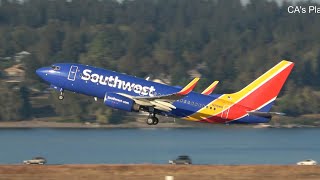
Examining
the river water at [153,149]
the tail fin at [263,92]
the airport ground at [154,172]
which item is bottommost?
the airport ground at [154,172]

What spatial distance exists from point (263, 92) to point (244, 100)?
7.92 feet

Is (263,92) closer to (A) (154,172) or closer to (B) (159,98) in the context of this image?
(B) (159,98)

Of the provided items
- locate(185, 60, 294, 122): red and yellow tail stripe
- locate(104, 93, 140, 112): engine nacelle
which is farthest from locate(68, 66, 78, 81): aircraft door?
locate(185, 60, 294, 122): red and yellow tail stripe

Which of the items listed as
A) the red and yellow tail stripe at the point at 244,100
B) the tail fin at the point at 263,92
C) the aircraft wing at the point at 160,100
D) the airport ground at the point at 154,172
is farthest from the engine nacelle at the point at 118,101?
the airport ground at the point at 154,172

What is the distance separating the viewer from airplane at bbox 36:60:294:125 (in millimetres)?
89812

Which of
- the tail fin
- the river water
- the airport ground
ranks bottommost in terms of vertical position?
the airport ground

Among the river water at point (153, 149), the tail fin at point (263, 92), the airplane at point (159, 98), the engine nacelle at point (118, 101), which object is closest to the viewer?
the engine nacelle at point (118, 101)

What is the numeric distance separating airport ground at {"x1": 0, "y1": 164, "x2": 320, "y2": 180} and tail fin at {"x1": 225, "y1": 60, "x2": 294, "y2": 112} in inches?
748

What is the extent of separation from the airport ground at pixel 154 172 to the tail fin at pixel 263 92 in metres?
19.0

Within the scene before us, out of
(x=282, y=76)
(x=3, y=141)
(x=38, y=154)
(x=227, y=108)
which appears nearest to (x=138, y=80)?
(x=227, y=108)

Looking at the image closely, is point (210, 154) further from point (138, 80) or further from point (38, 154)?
point (138, 80)

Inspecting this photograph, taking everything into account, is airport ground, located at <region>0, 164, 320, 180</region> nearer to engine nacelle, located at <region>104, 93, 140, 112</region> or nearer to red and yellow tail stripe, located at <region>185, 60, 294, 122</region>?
engine nacelle, located at <region>104, 93, 140, 112</region>

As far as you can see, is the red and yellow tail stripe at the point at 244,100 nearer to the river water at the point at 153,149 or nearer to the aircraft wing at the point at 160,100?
the aircraft wing at the point at 160,100

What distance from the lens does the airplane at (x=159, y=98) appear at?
295 ft
